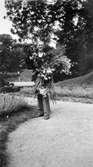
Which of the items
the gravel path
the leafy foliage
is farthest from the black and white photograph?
the leafy foliage

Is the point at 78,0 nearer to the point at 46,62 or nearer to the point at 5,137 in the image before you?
the point at 46,62

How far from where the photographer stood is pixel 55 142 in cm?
578

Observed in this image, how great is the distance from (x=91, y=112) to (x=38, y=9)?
21361 mm

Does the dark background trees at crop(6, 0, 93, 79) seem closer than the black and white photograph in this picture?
No

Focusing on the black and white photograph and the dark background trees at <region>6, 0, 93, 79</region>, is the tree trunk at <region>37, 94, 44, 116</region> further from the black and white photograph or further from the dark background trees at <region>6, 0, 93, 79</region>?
the dark background trees at <region>6, 0, 93, 79</region>

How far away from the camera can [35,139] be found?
6078 millimetres

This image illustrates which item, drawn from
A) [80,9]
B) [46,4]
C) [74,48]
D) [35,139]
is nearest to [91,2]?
[80,9]

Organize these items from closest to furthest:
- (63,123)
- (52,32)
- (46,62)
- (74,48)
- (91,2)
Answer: (63,123), (46,62), (91,2), (52,32), (74,48)

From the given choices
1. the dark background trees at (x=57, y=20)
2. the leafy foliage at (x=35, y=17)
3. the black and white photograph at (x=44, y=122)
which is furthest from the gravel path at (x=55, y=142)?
the dark background trees at (x=57, y=20)

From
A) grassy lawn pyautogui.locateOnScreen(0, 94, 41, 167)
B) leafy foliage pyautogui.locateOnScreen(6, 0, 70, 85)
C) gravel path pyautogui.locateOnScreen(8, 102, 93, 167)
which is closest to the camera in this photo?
gravel path pyautogui.locateOnScreen(8, 102, 93, 167)

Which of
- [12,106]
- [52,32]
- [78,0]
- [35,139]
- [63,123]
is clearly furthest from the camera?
[52,32]

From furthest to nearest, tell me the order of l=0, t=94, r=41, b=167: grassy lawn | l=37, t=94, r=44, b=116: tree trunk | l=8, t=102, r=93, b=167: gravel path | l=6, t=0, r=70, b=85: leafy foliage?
l=6, t=0, r=70, b=85: leafy foliage, l=37, t=94, r=44, b=116: tree trunk, l=0, t=94, r=41, b=167: grassy lawn, l=8, t=102, r=93, b=167: gravel path

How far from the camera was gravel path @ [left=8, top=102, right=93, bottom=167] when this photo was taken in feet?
15.5

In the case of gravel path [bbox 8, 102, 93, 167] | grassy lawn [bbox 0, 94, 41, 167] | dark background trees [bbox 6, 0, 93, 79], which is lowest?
gravel path [bbox 8, 102, 93, 167]
